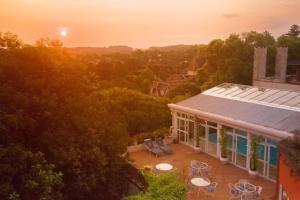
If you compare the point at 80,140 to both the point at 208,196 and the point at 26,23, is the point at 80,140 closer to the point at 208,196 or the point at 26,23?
the point at 208,196

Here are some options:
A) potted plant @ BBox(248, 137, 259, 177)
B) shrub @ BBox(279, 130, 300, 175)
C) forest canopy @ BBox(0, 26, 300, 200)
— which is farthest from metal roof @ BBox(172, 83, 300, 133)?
forest canopy @ BBox(0, 26, 300, 200)

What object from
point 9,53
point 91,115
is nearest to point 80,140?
point 91,115

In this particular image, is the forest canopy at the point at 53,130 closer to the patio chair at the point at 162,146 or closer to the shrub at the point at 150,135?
the patio chair at the point at 162,146

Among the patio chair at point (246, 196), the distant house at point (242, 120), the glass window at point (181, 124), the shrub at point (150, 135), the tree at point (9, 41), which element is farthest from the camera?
the shrub at point (150, 135)

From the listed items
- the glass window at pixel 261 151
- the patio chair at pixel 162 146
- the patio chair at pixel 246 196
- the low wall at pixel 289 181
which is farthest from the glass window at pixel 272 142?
the patio chair at pixel 162 146

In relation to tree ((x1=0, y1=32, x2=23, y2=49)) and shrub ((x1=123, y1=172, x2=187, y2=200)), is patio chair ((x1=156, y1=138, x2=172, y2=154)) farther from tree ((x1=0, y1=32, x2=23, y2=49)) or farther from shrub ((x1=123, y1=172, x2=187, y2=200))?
tree ((x1=0, y1=32, x2=23, y2=49))
